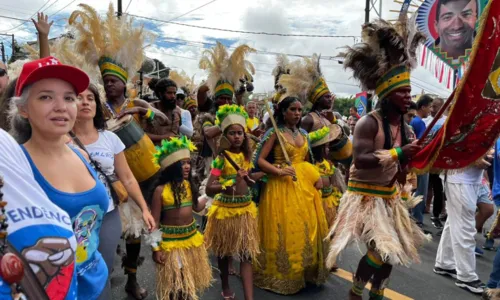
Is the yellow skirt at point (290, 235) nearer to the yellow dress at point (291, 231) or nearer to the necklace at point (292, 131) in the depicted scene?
the yellow dress at point (291, 231)

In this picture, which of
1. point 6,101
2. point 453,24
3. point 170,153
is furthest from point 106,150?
point 453,24

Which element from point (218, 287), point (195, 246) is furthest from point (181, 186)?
point (218, 287)

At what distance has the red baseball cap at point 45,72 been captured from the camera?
159cm

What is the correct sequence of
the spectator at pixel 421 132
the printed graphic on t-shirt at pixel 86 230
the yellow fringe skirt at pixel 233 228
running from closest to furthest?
the printed graphic on t-shirt at pixel 86 230
the yellow fringe skirt at pixel 233 228
the spectator at pixel 421 132

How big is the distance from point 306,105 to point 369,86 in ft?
5.38

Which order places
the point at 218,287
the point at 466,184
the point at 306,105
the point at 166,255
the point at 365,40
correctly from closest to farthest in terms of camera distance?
the point at 166,255, the point at 365,40, the point at 218,287, the point at 466,184, the point at 306,105

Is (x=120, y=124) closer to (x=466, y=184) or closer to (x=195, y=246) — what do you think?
(x=195, y=246)

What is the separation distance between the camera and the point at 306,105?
5.22 meters

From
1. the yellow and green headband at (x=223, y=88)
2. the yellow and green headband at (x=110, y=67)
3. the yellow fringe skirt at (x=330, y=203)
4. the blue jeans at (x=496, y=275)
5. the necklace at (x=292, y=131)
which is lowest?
the blue jeans at (x=496, y=275)

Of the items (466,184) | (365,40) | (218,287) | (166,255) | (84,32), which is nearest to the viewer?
(166,255)

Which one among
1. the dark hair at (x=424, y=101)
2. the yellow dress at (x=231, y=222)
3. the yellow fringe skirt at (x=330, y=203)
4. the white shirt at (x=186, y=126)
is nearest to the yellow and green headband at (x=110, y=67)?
the yellow dress at (x=231, y=222)

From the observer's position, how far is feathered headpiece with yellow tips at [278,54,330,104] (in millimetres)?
4887

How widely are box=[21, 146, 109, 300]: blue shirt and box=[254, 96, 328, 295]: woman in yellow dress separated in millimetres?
2228

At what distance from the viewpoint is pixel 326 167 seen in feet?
15.9
